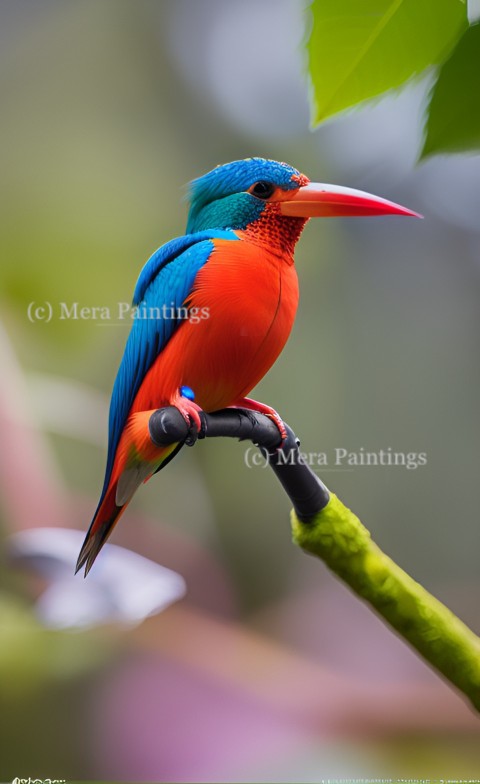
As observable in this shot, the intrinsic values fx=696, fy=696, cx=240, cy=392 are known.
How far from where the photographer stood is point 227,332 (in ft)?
2.55

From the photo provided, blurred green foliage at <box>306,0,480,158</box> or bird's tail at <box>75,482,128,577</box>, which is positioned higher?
blurred green foliage at <box>306,0,480,158</box>

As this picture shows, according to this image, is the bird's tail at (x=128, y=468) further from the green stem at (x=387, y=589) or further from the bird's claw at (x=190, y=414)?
the green stem at (x=387, y=589)

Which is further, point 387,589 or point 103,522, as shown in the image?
point 103,522

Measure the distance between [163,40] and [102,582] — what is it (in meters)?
0.88

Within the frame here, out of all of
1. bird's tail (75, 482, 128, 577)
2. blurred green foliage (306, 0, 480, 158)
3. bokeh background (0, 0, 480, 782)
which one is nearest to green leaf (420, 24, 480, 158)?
blurred green foliage (306, 0, 480, 158)

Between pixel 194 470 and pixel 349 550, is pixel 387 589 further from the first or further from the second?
pixel 194 470

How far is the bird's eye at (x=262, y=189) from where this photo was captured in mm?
824

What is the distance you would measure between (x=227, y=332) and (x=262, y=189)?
19 cm

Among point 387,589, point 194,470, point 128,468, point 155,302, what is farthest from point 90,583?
point 387,589

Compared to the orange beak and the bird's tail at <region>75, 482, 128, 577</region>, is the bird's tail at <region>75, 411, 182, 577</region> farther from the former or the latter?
the orange beak

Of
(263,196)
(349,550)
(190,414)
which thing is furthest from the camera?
(263,196)

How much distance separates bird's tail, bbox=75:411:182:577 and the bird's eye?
0.29 metres

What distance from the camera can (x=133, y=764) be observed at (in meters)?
1.12

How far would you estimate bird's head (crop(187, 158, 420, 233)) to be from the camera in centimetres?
79
